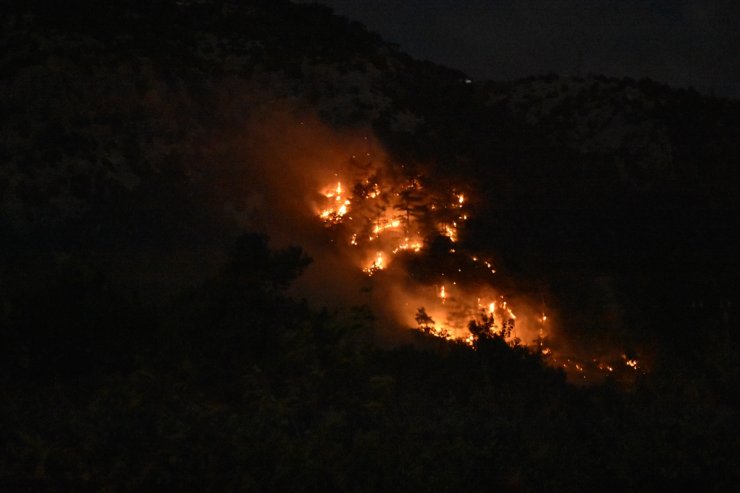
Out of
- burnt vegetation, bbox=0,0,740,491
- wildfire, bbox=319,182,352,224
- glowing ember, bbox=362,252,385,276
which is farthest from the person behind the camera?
wildfire, bbox=319,182,352,224

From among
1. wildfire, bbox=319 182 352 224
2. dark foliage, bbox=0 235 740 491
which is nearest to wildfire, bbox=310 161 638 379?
wildfire, bbox=319 182 352 224

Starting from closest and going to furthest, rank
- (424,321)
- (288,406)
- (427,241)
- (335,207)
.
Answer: (288,406), (424,321), (427,241), (335,207)

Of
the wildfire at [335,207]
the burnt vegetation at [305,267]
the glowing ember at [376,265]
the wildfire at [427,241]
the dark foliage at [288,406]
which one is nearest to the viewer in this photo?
the dark foliage at [288,406]

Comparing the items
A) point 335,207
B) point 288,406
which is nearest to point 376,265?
point 335,207

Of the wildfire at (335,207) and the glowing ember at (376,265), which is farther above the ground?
the wildfire at (335,207)

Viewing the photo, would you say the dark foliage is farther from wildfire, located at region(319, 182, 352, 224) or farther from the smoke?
wildfire, located at region(319, 182, 352, 224)

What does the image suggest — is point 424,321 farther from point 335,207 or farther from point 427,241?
point 335,207

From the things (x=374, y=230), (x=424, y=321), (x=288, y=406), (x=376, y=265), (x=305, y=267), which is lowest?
(x=288, y=406)

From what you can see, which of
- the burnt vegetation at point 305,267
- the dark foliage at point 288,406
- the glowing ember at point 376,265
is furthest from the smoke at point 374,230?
the dark foliage at point 288,406

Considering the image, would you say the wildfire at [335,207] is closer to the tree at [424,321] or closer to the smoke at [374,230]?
the smoke at [374,230]
